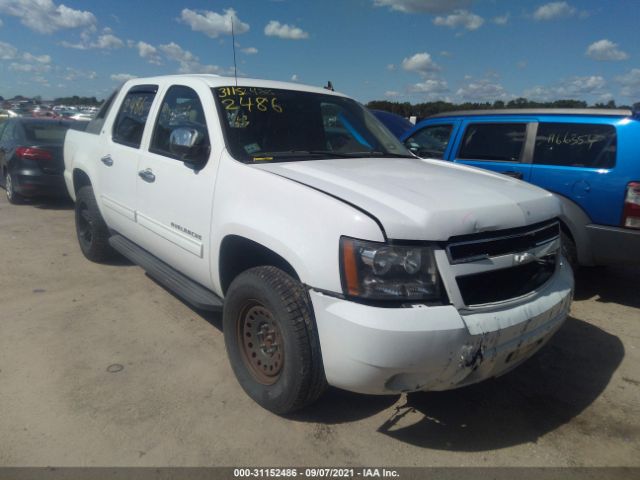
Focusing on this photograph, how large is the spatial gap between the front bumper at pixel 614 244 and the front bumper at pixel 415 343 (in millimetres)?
2310

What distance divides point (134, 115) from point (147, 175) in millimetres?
922

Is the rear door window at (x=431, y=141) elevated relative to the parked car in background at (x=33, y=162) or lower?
elevated

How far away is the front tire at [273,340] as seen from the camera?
2.43 meters

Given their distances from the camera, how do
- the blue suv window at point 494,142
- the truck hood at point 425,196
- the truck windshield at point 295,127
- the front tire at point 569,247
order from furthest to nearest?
the blue suv window at point 494,142, the front tire at point 569,247, the truck windshield at point 295,127, the truck hood at point 425,196

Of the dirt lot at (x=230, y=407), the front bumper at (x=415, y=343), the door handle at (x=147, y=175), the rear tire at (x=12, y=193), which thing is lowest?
the dirt lot at (x=230, y=407)

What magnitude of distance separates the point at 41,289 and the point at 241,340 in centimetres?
273

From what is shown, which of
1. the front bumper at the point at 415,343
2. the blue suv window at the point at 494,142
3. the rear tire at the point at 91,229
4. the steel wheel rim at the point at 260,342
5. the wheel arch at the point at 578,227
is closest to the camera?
the front bumper at the point at 415,343

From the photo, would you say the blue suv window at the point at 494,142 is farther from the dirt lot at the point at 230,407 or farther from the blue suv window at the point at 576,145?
the dirt lot at the point at 230,407

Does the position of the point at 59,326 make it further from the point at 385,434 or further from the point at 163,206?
the point at 385,434

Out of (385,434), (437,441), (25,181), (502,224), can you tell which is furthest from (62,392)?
(25,181)

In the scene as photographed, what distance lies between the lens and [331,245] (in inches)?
88.3

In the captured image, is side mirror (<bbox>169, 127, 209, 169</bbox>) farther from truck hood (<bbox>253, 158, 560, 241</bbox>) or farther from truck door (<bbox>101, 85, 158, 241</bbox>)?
truck door (<bbox>101, 85, 158, 241</bbox>)

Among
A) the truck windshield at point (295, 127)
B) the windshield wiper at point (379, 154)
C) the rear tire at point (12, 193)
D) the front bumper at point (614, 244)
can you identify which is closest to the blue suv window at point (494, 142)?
the front bumper at point (614, 244)

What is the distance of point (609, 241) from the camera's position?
4277mm
